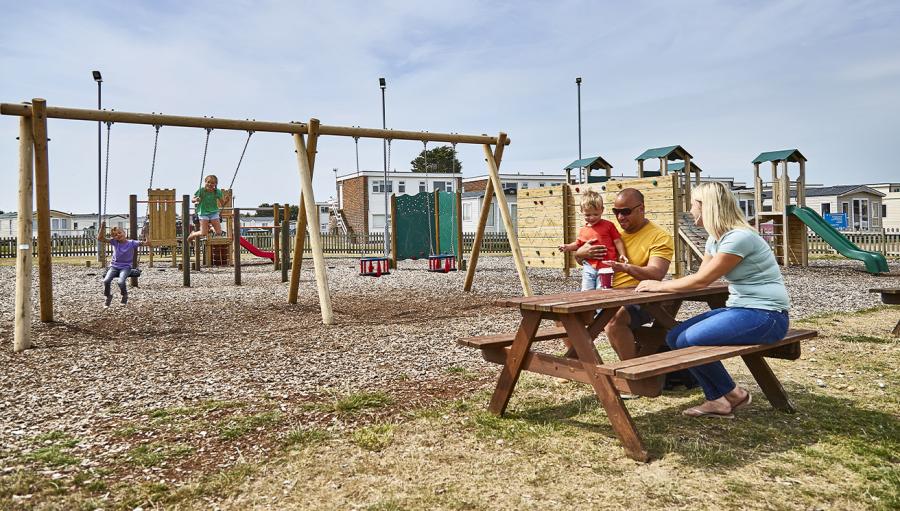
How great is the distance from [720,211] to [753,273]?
387 mm

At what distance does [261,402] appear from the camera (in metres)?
4.61

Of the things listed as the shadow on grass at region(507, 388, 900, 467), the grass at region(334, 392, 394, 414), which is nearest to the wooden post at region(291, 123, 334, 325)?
the grass at region(334, 392, 394, 414)

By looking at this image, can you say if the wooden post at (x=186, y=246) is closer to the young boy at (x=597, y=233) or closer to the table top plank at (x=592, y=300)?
the young boy at (x=597, y=233)

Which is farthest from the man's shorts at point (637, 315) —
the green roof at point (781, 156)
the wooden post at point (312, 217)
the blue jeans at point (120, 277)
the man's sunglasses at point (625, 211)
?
the green roof at point (781, 156)

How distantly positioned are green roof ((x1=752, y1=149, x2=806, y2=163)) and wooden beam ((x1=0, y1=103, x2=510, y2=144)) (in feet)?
39.0

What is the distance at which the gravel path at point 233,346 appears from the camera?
15.7 feet

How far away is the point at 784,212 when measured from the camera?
1909cm

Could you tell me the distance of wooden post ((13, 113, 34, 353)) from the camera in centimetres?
681

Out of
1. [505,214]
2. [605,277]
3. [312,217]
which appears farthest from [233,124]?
[605,277]

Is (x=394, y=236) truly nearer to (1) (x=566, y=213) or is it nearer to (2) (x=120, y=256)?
(1) (x=566, y=213)

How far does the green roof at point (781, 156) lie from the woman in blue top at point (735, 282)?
56.4 ft

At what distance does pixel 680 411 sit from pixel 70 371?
4.78 metres

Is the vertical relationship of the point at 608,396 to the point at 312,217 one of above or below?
below

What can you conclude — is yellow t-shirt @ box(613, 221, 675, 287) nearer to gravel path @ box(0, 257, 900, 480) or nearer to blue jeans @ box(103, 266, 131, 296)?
gravel path @ box(0, 257, 900, 480)
